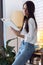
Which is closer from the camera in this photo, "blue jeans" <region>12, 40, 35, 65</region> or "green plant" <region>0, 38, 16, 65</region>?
"blue jeans" <region>12, 40, 35, 65</region>

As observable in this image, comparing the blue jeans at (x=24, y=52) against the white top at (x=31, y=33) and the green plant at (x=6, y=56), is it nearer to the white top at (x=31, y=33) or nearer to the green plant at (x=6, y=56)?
the white top at (x=31, y=33)

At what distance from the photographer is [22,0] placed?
4.01 meters

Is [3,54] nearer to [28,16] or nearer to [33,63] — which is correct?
[33,63]

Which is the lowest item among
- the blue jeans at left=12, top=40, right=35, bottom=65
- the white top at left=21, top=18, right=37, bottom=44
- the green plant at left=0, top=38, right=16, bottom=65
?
the green plant at left=0, top=38, right=16, bottom=65

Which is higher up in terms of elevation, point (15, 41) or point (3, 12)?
point (3, 12)

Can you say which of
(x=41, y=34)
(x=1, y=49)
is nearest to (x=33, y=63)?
(x=41, y=34)

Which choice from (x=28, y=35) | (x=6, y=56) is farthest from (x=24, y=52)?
(x=6, y=56)

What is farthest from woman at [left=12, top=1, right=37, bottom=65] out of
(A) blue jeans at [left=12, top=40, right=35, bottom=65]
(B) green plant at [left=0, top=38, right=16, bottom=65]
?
(B) green plant at [left=0, top=38, right=16, bottom=65]

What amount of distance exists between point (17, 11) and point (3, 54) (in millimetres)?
881

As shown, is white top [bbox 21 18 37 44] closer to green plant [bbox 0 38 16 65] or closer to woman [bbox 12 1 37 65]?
woman [bbox 12 1 37 65]

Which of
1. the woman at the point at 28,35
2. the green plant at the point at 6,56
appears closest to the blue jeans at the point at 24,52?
the woman at the point at 28,35

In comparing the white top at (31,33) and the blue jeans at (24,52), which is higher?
the white top at (31,33)

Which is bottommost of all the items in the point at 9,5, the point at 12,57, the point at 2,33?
the point at 12,57

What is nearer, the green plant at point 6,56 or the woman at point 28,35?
the woman at point 28,35
